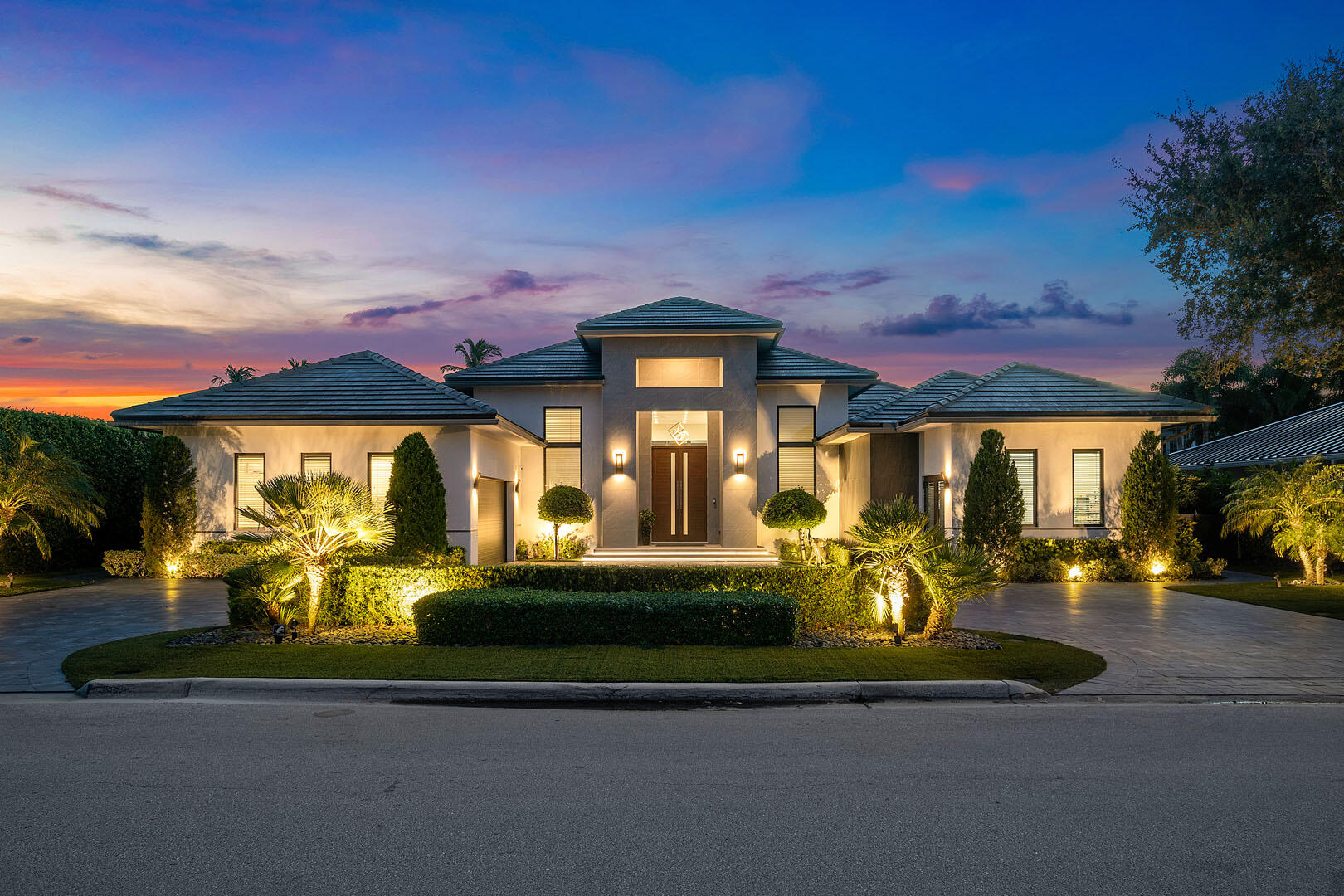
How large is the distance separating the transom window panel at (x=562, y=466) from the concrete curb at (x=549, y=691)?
14545 millimetres

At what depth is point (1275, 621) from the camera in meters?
12.2

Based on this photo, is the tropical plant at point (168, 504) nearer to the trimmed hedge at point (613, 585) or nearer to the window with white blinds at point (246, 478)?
the window with white blinds at point (246, 478)

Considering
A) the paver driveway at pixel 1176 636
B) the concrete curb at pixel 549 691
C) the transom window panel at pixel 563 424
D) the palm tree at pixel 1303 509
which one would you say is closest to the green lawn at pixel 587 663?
the concrete curb at pixel 549 691

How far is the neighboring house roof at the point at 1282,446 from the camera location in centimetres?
2064

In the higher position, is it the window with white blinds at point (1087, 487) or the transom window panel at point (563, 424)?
the transom window panel at point (563, 424)

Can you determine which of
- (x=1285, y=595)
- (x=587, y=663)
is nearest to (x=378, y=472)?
(x=587, y=663)

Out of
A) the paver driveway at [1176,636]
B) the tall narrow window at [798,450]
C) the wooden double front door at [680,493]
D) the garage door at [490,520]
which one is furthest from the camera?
the wooden double front door at [680,493]

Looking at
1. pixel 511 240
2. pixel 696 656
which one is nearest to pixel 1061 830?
pixel 696 656

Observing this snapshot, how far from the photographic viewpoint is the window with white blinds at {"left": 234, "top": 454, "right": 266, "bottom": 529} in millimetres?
18125

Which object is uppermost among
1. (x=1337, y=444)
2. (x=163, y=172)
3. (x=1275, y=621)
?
(x=163, y=172)

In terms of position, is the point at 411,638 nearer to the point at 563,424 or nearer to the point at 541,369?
the point at 563,424

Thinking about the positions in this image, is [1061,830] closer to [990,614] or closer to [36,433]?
[990,614]

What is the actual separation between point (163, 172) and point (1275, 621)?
20.7m

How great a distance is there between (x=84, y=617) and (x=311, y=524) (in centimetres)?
525
